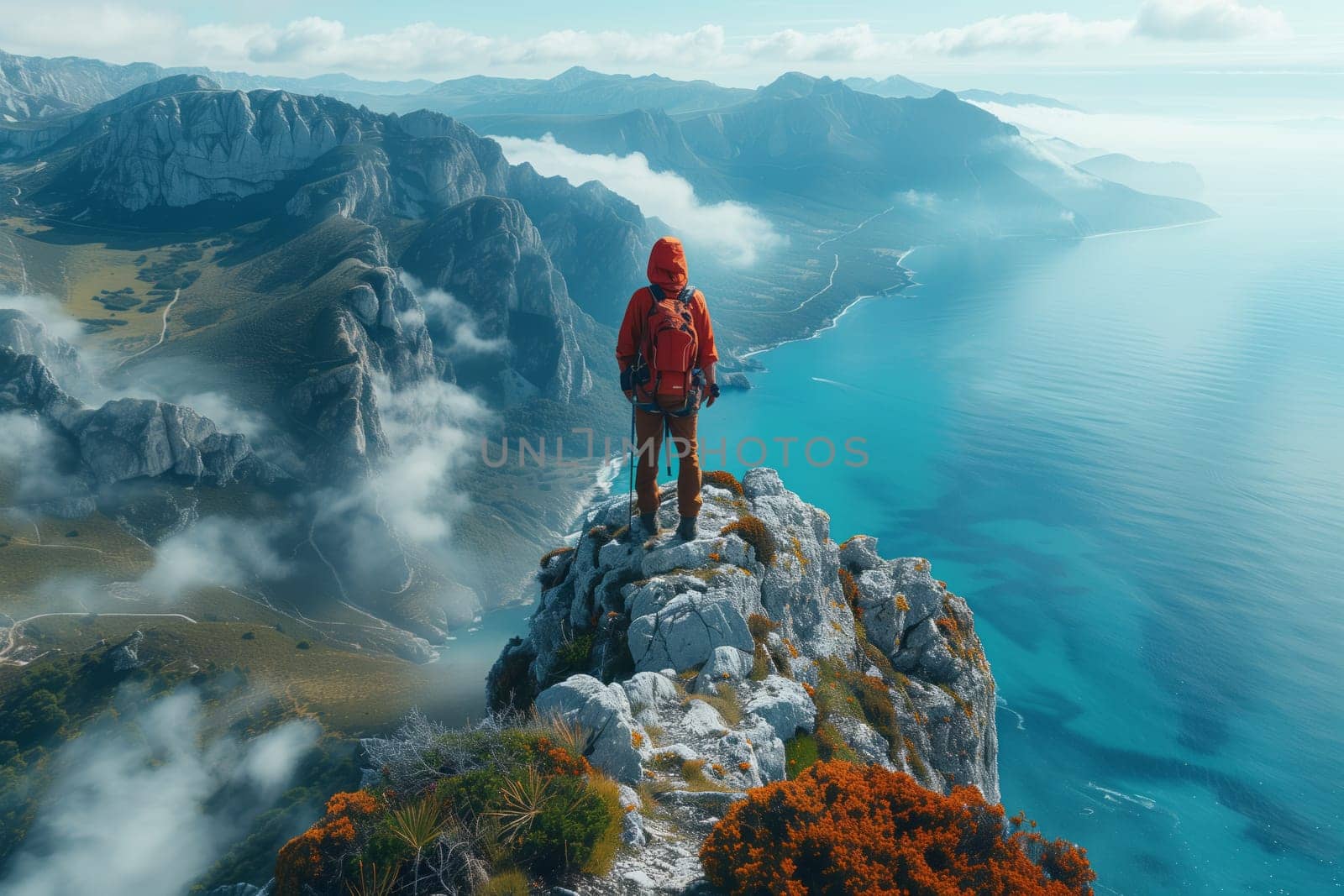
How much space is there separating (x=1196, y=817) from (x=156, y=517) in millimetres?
174368

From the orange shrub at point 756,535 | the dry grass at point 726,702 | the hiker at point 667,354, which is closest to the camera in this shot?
the dry grass at point 726,702

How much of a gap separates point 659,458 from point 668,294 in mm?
4336

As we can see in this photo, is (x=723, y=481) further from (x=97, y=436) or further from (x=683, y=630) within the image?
(x=97, y=436)

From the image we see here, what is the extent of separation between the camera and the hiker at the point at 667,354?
→ 1675 centimetres

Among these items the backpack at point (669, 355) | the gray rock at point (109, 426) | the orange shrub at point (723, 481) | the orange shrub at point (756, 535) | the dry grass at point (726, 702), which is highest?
the backpack at point (669, 355)

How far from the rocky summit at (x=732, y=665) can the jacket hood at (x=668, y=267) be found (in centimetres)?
839

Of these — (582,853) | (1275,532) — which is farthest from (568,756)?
(1275,532)

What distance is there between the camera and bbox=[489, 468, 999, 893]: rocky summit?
41.7 feet

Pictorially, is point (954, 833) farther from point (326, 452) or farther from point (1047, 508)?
point (326, 452)

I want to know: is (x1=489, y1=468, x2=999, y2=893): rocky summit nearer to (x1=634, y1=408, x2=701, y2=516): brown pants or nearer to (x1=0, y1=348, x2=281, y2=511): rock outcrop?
(x1=634, y1=408, x2=701, y2=516): brown pants

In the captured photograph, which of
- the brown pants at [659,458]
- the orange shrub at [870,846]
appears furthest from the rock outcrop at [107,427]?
the orange shrub at [870,846]

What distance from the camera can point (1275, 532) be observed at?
119875 mm

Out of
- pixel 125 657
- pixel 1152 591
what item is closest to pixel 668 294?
pixel 125 657

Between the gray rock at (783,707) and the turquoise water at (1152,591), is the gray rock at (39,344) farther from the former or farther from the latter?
the gray rock at (783,707)
